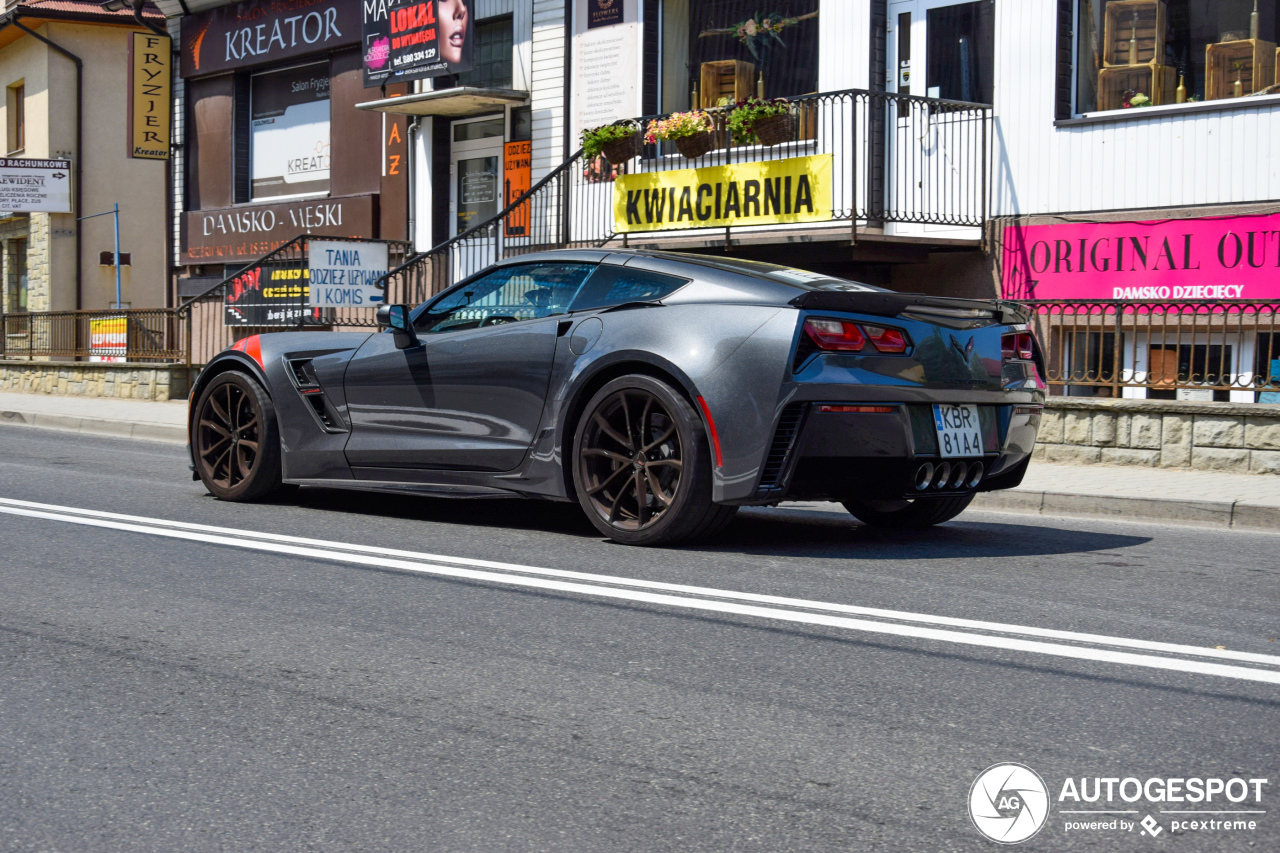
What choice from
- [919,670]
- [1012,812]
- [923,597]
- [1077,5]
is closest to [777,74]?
[1077,5]

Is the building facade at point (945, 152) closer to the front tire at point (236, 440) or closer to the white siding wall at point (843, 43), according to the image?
the white siding wall at point (843, 43)

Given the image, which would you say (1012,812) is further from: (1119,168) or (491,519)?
(1119,168)

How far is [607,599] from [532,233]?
44.0 ft

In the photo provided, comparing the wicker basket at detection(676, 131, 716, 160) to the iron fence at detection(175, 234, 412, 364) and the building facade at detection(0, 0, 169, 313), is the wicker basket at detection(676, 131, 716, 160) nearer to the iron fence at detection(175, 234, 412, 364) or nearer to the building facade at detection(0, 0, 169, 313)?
the iron fence at detection(175, 234, 412, 364)

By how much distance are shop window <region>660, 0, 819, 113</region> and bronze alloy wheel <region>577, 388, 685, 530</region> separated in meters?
10.6

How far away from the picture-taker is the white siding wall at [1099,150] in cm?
1276

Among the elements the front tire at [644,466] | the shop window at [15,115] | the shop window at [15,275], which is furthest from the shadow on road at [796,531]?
the shop window at [15,115]

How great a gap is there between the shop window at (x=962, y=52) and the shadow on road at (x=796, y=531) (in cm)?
759

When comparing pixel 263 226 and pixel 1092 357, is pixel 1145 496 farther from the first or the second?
pixel 263 226

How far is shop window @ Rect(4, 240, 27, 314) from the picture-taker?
33.3 m

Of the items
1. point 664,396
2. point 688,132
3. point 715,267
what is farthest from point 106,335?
point 664,396

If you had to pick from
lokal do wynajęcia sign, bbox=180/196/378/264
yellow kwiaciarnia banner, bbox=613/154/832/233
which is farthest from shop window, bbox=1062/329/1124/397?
lokal do wynajęcia sign, bbox=180/196/378/264

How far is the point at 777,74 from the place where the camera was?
54.5 feet
